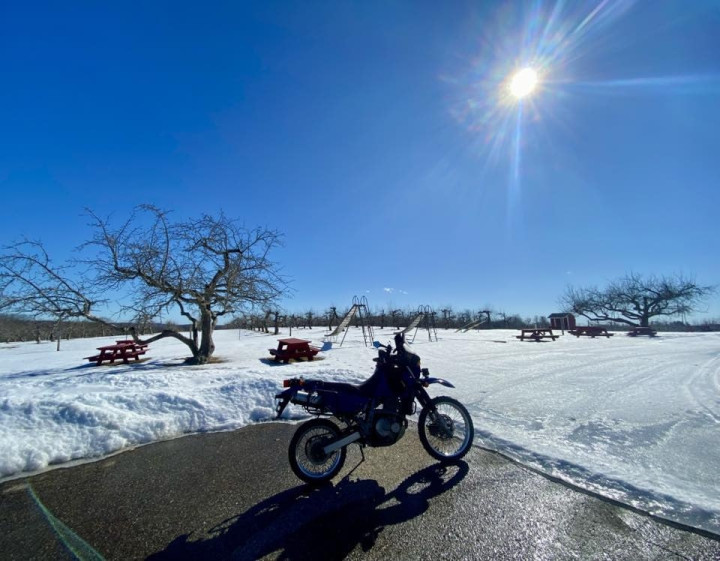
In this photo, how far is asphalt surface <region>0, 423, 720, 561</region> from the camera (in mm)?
2227

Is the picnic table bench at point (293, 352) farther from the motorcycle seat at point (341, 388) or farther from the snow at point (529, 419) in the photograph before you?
the motorcycle seat at point (341, 388)

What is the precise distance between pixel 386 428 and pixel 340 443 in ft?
1.89

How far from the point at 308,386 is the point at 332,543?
1.42 meters

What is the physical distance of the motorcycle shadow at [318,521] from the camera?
2.25m

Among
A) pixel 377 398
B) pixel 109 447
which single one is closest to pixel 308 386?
pixel 377 398

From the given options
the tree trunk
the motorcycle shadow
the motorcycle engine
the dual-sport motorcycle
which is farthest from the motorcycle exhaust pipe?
the tree trunk

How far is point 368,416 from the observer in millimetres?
3559

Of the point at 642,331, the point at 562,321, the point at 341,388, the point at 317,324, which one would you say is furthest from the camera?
the point at 317,324

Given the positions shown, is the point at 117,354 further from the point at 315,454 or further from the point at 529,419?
the point at 529,419

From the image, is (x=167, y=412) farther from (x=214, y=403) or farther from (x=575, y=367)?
(x=575, y=367)

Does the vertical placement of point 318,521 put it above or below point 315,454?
below

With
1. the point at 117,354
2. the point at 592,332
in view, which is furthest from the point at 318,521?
the point at 592,332

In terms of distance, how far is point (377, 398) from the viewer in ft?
12.0

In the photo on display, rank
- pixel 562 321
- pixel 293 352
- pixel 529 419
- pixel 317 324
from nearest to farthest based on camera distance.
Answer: pixel 529 419 < pixel 293 352 < pixel 562 321 < pixel 317 324
